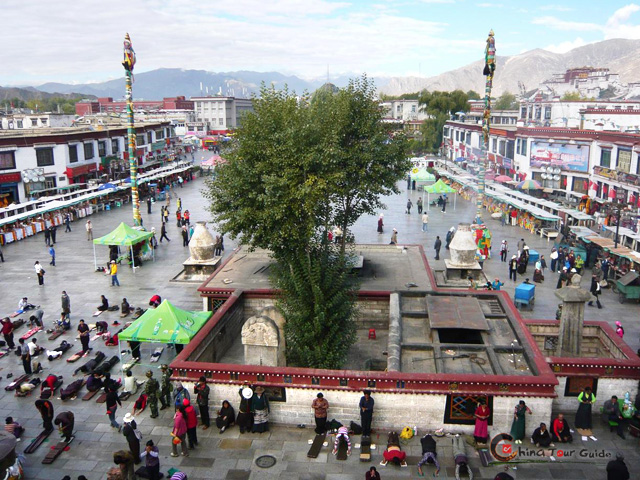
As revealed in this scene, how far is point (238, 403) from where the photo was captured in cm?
1326

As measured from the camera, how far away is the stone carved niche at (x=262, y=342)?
1388cm

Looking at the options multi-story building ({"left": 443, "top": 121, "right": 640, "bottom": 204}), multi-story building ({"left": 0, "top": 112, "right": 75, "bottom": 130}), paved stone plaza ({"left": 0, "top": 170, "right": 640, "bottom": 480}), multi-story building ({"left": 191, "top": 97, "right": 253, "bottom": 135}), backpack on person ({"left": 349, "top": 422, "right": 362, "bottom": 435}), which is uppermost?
multi-story building ({"left": 191, "top": 97, "right": 253, "bottom": 135})

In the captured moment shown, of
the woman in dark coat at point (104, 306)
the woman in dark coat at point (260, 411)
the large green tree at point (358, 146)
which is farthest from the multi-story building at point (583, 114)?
the woman in dark coat at point (260, 411)

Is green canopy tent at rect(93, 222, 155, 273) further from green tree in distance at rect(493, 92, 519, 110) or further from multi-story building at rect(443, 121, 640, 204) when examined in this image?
green tree in distance at rect(493, 92, 519, 110)

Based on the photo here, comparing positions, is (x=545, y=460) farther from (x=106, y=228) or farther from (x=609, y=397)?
(x=106, y=228)

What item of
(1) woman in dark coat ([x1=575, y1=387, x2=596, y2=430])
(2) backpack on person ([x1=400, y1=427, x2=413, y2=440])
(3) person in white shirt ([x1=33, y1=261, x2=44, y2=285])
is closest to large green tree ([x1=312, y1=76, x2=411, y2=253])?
(2) backpack on person ([x1=400, y1=427, x2=413, y2=440])

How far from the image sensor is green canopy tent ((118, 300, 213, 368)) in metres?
15.2

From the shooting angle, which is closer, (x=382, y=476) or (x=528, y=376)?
(x=382, y=476)

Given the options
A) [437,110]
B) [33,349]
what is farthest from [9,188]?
[437,110]

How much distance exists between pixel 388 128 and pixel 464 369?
11116 millimetres

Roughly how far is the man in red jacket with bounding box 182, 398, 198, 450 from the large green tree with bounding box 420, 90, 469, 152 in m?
79.2

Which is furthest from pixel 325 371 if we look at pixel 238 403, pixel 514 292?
pixel 514 292

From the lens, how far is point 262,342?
13.9 meters

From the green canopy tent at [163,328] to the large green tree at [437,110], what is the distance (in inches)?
2977
